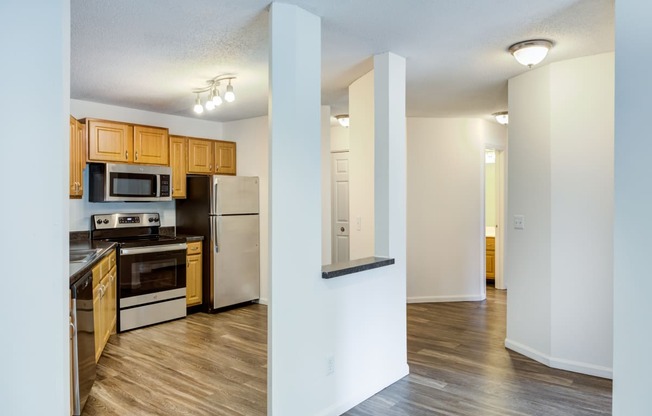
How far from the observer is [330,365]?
2549mm

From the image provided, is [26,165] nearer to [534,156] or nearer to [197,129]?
[534,156]

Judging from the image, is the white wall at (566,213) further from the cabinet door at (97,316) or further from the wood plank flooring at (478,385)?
the cabinet door at (97,316)

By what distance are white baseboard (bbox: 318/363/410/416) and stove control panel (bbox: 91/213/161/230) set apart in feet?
11.2

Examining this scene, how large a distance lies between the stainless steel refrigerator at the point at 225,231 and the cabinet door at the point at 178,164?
0.12 meters

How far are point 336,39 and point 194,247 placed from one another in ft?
10.7

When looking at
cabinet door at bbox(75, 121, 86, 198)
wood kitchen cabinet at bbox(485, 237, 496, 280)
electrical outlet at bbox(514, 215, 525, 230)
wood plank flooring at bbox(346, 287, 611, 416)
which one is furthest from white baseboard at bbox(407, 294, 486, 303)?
cabinet door at bbox(75, 121, 86, 198)

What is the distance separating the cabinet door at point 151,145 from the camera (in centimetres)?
475

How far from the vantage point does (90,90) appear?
4.09 meters

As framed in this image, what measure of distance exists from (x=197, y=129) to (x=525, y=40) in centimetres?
417

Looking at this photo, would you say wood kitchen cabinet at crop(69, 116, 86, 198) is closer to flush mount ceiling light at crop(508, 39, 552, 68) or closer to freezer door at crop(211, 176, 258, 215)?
freezer door at crop(211, 176, 258, 215)

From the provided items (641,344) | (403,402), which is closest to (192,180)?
(403,402)

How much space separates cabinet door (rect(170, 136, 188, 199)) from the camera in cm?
513

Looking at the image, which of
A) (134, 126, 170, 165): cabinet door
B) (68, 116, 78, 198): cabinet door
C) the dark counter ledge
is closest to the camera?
the dark counter ledge

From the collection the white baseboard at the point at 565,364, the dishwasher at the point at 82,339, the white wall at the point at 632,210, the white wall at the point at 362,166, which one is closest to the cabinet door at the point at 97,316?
the dishwasher at the point at 82,339
